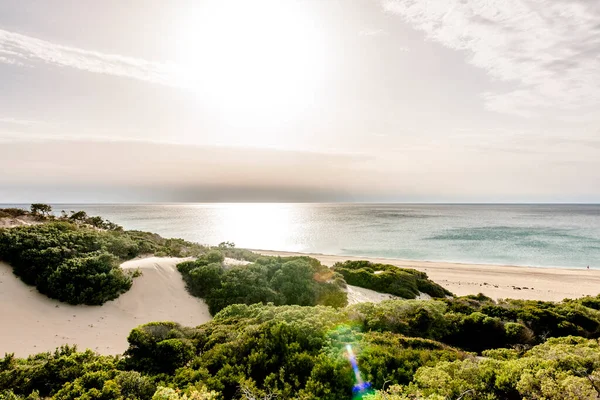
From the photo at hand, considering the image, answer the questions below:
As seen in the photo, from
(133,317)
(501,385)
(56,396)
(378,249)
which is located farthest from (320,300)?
(378,249)

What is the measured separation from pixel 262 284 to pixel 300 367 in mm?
8402

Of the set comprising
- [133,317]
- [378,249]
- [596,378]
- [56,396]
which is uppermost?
[596,378]

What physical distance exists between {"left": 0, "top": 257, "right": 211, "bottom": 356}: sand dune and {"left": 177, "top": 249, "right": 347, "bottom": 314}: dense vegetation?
74cm

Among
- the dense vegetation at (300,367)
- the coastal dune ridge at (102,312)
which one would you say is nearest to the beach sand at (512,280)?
the coastal dune ridge at (102,312)

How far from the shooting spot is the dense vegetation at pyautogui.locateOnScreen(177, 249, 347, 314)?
13.4m

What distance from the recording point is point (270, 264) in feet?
52.6

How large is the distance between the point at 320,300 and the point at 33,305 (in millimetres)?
11417

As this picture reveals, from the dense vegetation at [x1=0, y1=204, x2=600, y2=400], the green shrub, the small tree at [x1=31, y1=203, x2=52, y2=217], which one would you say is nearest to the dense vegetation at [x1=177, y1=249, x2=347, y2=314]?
the green shrub

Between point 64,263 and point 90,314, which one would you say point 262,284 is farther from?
point 64,263

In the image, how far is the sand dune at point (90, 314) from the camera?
383 inches

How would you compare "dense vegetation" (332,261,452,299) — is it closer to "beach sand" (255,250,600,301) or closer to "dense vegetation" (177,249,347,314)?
"dense vegetation" (177,249,347,314)

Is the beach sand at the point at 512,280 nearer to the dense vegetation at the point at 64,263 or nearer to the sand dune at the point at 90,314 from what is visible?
the sand dune at the point at 90,314

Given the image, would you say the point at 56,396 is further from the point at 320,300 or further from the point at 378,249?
the point at 378,249

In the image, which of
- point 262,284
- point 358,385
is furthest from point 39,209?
point 358,385
